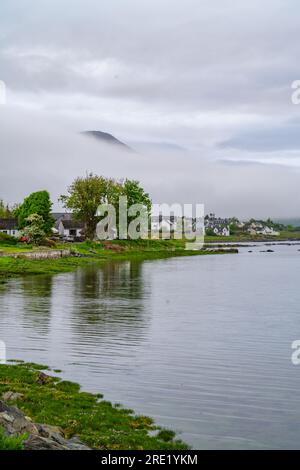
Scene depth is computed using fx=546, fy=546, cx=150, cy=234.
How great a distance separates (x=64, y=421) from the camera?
1616cm

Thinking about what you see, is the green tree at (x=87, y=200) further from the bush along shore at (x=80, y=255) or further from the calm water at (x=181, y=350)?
the calm water at (x=181, y=350)

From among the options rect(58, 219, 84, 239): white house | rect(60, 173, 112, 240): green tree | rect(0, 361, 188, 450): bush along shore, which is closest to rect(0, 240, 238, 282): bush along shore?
rect(60, 173, 112, 240): green tree

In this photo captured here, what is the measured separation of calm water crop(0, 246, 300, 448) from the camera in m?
17.2

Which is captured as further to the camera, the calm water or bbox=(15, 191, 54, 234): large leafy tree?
bbox=(15, 191, 54, 234): large leafy tree

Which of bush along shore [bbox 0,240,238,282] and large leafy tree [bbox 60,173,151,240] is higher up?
large leafy tree [bbox 60,173,151,240]

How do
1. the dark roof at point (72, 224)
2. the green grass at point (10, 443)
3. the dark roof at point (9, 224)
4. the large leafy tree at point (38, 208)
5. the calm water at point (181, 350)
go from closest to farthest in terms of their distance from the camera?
1. the green grass at point (10, 443)
2. the calm water at point (181, 350)
3. the large leafy tree at point (38, 208)
4. the dark roof at point (9, 224)
5. the dark roof at point (72, 224)

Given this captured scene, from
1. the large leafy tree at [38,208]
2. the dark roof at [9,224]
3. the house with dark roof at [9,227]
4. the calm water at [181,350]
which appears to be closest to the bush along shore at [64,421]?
the calm water at [181,350]

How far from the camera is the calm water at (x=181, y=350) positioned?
17.2 m

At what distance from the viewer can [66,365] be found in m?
23.7

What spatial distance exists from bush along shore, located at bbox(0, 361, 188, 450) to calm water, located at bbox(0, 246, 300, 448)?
2.96ft

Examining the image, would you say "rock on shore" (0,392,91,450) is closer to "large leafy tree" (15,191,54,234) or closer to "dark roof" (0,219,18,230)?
"large leafy tree" (15,191,54,234)

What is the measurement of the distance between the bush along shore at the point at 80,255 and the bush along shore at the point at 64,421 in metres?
43.9
